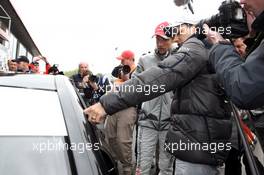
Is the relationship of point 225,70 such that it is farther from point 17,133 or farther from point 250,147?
point 17,133

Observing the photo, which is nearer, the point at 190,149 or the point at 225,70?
the point at 225,70

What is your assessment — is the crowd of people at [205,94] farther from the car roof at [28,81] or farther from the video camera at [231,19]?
the car roof at [28,81]

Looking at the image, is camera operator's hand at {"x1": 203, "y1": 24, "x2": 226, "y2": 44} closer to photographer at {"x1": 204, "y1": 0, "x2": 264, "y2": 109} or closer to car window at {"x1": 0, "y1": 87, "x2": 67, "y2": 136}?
photographer at {"x1": 204, "y1": 0, "x2": 264, "y2": 109}

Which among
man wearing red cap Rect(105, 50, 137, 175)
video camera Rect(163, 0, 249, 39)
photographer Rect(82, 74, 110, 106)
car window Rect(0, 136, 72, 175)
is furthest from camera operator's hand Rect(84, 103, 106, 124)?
photographer Rect(82, 74, 110, 106)

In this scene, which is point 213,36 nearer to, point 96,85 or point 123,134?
point 123,134

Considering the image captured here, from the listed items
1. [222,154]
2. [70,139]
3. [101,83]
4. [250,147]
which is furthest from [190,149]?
[101,83]

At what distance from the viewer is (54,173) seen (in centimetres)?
133

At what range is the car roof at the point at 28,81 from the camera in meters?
1.72

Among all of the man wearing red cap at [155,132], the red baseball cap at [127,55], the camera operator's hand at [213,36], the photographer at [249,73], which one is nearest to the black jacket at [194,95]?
the camera operator's hand at [213,36]

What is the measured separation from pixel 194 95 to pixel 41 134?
119 cm

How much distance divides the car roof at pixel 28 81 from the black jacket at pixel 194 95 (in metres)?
0.58

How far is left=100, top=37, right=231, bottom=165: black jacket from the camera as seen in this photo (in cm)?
229

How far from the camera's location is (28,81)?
1779 millimetres

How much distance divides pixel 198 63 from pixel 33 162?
1.32 metres
